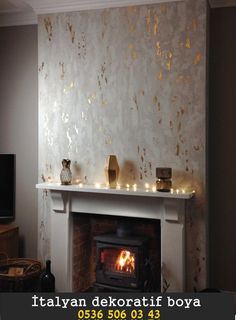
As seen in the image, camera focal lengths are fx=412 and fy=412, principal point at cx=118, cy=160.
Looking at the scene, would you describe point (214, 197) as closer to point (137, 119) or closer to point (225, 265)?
point (225, 265)

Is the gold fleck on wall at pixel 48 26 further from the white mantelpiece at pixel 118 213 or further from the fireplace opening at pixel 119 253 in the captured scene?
the fireplace opening at pixel 119 253

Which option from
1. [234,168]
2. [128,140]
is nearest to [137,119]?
[128,140]

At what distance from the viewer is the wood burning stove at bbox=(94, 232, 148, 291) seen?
11.5 ft

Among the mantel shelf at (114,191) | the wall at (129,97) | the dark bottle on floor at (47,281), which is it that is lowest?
the dark bottle on floor at (47,281)

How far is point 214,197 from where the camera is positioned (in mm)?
3621

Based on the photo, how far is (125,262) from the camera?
361 cm

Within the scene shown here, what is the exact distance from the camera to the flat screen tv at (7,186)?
413cm

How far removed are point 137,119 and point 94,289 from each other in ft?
5.37

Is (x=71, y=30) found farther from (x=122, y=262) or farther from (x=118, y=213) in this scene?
(x=122, y=262)

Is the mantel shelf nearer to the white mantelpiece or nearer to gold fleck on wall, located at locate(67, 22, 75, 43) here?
the white mantelpiece

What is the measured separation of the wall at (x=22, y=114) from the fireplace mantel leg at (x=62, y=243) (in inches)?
19.3

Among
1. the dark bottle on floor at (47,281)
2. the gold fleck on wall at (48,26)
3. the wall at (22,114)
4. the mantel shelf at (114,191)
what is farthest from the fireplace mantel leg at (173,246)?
the gold fleck on wall at (48,26)

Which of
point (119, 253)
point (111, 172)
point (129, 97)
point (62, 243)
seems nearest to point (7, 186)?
point (62, 243)

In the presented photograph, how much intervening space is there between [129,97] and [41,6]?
119 centimetres
